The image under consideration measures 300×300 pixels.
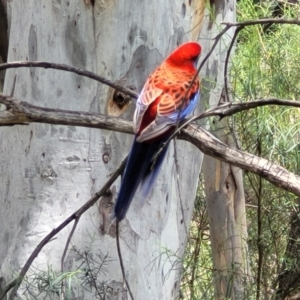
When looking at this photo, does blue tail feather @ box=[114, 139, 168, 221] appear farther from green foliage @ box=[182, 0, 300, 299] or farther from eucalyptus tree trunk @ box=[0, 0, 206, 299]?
green foliage @ box=[182, 0, 300, 299]

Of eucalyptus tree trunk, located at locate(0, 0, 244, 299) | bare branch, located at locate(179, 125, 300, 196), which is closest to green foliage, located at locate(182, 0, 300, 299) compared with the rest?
eucalyptus tree trunk, located at locate(0, 0, 244, 299)

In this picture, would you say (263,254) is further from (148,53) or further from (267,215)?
(148,53)

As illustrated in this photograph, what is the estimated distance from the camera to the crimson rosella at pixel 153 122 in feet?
4.18

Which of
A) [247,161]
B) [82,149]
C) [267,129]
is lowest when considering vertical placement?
[247,161]

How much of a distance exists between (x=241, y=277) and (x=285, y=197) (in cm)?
30

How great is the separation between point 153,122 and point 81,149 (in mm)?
333

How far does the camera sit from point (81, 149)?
157cm

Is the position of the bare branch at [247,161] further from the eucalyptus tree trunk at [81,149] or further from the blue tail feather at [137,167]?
the eucalyptus tree trunk at [81,149]

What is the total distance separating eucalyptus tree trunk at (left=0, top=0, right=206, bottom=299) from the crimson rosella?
220 millimetres

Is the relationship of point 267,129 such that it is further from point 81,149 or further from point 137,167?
point 137,167

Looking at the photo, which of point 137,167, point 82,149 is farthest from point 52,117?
point 82,149

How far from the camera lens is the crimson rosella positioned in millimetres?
1275

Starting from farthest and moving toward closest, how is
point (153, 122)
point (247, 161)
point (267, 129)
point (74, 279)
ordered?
point (267, 129) < point (74, 279) < point (153, 122) < point (247, 161)

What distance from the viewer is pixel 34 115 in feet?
4.06
